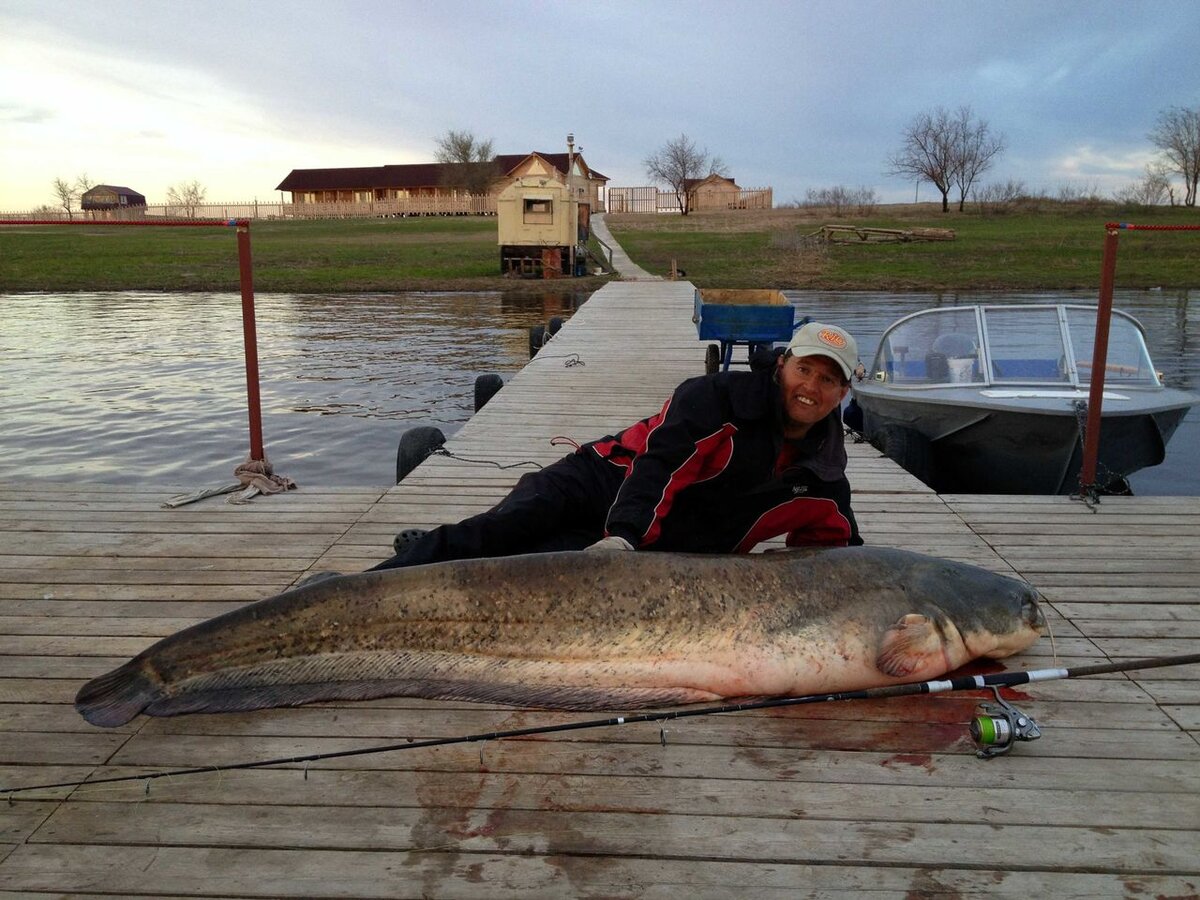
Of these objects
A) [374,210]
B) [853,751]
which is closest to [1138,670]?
[853,751]

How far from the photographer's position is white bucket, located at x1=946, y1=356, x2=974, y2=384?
9859mm

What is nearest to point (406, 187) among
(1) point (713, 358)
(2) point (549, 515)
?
(1) point (713, 358)

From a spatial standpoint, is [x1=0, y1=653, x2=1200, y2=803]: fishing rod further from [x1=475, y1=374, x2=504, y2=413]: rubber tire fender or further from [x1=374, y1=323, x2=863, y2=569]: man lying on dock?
[x1=475, y1=374, x2=504, y2=413]: rubber tire fender

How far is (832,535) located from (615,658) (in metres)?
1.54

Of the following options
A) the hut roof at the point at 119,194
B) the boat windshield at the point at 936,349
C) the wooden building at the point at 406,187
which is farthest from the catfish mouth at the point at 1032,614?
the hut roof at the point at 119,194

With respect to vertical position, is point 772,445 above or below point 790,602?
above

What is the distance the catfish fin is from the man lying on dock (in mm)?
943

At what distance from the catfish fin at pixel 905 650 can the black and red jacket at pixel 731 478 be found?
94 cm

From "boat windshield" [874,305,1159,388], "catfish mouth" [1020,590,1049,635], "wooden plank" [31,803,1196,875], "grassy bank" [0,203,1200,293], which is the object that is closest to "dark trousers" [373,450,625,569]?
"wooden plank" [31,803,1196,875]

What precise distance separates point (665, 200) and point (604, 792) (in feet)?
277

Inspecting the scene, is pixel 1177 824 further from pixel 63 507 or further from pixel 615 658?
pixel 63 507

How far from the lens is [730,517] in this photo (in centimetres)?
473

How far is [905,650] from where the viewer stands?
12.3 feet

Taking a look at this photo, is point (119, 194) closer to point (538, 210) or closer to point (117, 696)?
point (538, 210)
